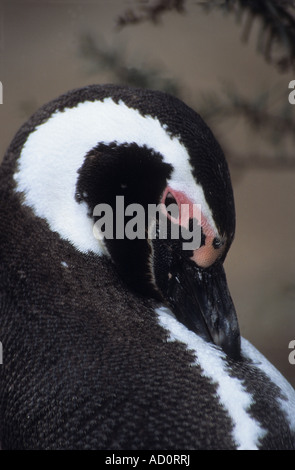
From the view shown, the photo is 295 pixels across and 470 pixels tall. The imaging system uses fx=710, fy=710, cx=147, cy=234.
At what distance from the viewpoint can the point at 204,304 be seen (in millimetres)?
1132

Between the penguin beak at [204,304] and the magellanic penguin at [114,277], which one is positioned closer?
the magellanic penguin at [114,277]

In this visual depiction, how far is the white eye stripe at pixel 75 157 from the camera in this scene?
104cm

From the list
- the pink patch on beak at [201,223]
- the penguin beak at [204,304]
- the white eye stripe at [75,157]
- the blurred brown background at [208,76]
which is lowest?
the penguin beak at [204,304]

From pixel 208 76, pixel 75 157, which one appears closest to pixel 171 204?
pixel 75 157

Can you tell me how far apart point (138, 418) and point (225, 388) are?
0.44 feet

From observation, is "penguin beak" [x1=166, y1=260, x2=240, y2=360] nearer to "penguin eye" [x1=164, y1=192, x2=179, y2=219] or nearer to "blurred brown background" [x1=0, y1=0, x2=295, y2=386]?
"penguin eye" [x1=164, y1=192, x2=179, y2=219]

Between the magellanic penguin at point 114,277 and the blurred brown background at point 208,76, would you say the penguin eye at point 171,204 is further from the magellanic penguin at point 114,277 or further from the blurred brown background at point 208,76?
the blurred brown background at point 208,76

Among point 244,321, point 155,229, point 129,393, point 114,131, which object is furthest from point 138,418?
point 244,321

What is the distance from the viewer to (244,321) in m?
2.47

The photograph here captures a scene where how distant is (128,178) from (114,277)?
0.15m

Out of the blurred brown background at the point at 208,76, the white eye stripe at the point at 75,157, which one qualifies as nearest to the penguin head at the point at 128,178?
the white eye stripe at the point at 75,157

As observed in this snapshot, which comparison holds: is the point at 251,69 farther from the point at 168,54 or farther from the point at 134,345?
the point at 134,345

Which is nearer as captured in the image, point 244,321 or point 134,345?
point 134,345

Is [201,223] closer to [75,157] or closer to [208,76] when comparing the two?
[75,157]
